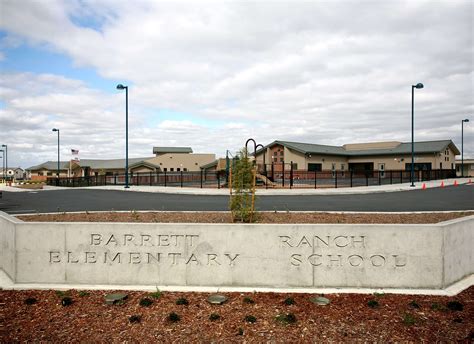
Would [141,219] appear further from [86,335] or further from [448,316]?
[448,316]

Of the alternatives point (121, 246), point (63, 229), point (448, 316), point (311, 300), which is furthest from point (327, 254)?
point (63, 229)

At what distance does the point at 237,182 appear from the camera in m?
8.07

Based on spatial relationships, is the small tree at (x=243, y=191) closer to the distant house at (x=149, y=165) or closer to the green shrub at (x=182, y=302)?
the green shrub at (x=182, y=302)

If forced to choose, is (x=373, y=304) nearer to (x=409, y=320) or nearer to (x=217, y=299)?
(x=409, y=320)

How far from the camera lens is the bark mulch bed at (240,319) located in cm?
448

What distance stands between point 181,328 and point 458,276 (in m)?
5.03

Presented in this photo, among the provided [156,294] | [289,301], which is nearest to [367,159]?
[289,301]

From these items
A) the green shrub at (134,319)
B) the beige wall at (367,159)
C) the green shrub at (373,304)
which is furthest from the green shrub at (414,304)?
the beige wall at (367,159)

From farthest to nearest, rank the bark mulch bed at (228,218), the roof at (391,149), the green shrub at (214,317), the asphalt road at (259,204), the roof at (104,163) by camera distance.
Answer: the roof at (104,163)
the roof at (391,149)
the asphalt road at (259,204)
the bark mulch bed at (228,218)
the green shrub at (214,317)

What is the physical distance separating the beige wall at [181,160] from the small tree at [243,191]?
6132cm

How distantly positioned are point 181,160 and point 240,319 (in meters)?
67.2

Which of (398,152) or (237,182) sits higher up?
(398,152)

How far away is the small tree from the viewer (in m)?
8.09

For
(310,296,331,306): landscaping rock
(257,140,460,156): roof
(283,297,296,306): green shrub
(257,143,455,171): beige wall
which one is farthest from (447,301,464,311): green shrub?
(257,143,455,171): beige wall
